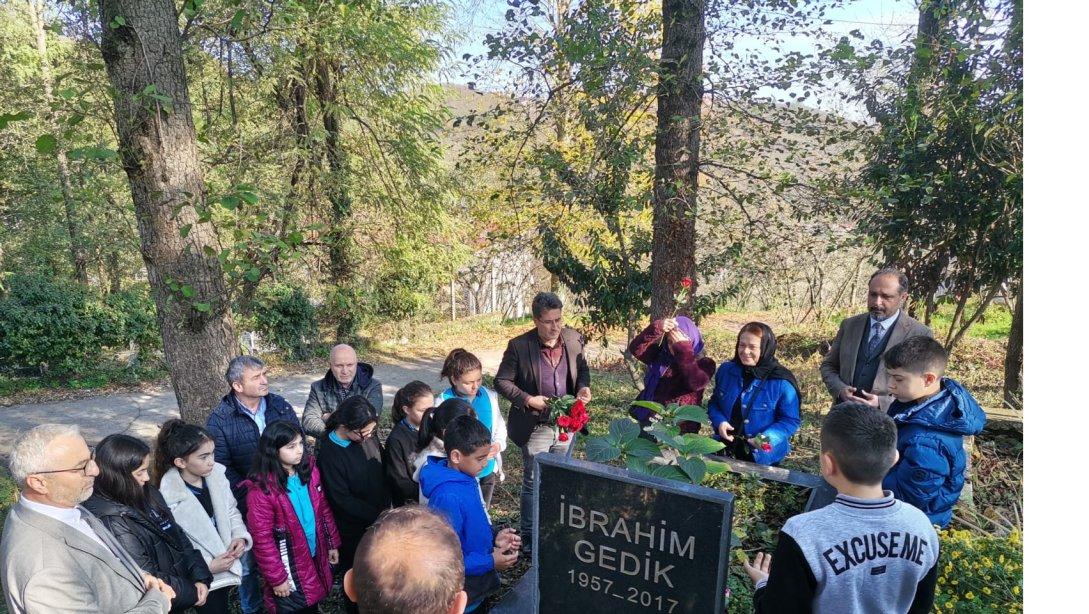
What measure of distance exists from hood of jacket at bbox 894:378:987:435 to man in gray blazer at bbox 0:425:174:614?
3427mm

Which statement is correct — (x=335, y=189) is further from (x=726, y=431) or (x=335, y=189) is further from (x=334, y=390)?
(x=726, y=431)

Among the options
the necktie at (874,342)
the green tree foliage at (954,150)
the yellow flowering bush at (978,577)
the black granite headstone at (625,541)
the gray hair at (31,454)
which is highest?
the green tree foliage at (954,150)

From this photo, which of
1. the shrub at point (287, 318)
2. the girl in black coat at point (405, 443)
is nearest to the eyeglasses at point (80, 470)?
the girl in black coat at point (405, 443)

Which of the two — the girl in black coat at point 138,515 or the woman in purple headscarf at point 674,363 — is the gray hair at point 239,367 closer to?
the girl in black coat at point 138,515

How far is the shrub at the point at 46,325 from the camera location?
1046 centimetres

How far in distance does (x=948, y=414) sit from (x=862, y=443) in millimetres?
1363

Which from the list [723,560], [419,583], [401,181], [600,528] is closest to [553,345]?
[600,528]

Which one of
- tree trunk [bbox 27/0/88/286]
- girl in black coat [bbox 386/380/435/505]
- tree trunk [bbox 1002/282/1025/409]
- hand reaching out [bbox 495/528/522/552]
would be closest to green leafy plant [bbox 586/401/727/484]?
hand reaching out [bbox 495/528/522/552]

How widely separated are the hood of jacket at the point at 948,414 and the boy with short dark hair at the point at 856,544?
1.13 m

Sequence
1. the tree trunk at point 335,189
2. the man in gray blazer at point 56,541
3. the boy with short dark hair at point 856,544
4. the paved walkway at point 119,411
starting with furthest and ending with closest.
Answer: the tree trunk at point 335,189 → the paved walkway at point 119,411 → the man in gray blazer at point 56,541 → the boy with short dark hair at point 856,544

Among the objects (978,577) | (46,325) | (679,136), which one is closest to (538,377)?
(978,577)

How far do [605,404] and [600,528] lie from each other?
236 inches

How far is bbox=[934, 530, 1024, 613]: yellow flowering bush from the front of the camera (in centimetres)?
310

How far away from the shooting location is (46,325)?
1069 cm
